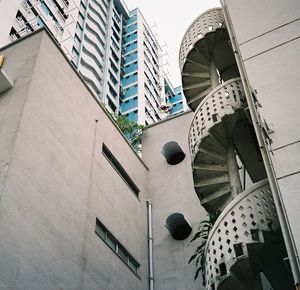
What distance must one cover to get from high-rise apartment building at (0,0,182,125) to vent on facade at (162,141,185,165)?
1597cm

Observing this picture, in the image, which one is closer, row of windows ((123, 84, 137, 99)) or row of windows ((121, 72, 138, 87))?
row of windows ((123, 84, 137, 99))

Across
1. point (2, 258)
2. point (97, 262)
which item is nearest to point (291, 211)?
point (2, 258)

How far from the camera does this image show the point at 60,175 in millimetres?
11664

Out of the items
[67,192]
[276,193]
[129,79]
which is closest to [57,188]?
[67,192]

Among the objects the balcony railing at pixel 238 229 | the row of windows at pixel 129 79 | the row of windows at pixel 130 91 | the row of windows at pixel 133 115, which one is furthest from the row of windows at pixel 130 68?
the balcony railing at pixel 238 229

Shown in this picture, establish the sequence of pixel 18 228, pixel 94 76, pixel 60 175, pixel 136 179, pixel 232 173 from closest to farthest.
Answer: pixel 18 228
pixel 232 173
pixel 60 175
pixel 136 179
pixel 94 76

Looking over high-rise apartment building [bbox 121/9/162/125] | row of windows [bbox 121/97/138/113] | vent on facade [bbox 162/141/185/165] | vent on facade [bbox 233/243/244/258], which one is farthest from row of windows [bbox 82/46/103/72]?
vent on facade [bbox 233/243/244/258]

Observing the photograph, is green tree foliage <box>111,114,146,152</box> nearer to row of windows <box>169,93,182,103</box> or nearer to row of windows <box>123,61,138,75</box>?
row of windows <box>123,61,138,75</box>

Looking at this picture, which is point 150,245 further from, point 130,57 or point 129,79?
point 130,57

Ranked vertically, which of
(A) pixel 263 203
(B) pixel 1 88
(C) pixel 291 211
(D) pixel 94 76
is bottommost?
(D) pixel 94 76

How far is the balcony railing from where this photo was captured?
7.94 m

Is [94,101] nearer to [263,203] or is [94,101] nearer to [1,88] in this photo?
[1,88]

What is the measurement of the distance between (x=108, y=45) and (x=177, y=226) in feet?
136

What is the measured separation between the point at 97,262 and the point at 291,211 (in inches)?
242
